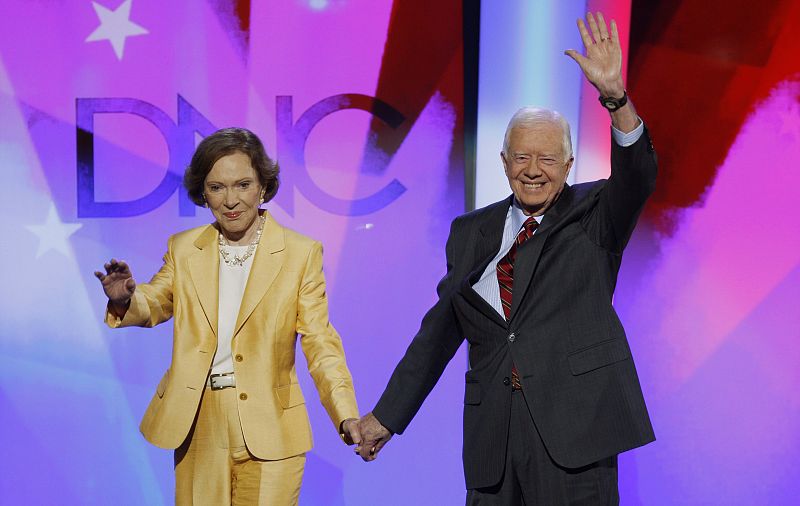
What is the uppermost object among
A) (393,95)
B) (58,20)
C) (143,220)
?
(58,20)

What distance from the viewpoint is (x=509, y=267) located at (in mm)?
2381

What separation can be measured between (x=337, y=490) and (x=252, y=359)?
165 centimetres

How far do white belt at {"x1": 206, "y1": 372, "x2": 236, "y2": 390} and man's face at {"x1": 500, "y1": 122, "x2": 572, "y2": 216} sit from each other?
0.96m

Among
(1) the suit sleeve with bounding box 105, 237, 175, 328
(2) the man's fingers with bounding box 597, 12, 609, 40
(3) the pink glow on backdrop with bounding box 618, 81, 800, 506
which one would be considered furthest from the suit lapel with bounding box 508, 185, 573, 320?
(3) the pink glow on backdrop with bounding box 618, 81, 800, 506

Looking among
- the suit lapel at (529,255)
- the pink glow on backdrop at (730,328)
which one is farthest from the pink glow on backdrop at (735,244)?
the suit lapel at (529,255)

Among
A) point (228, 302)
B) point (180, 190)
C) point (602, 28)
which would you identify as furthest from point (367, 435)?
point (180, 190)

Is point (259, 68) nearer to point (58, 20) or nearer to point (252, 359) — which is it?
point (58, 20)

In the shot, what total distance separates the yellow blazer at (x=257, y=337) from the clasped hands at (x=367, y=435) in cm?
5

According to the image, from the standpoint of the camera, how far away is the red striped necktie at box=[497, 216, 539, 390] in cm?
236

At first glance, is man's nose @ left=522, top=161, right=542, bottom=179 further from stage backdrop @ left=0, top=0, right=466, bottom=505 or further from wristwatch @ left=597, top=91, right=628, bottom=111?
stage backdrop @ left=0, top=0, right=466, bottom=505

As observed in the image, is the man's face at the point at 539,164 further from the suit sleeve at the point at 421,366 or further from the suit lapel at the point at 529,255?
the suit sleeve at the point at 421,366

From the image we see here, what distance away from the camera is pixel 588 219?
2.35 meters

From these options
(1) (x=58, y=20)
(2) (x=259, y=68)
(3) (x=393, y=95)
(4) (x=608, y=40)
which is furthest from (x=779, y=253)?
(1) (x=58, y=20)

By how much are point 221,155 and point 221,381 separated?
0.67 meters
